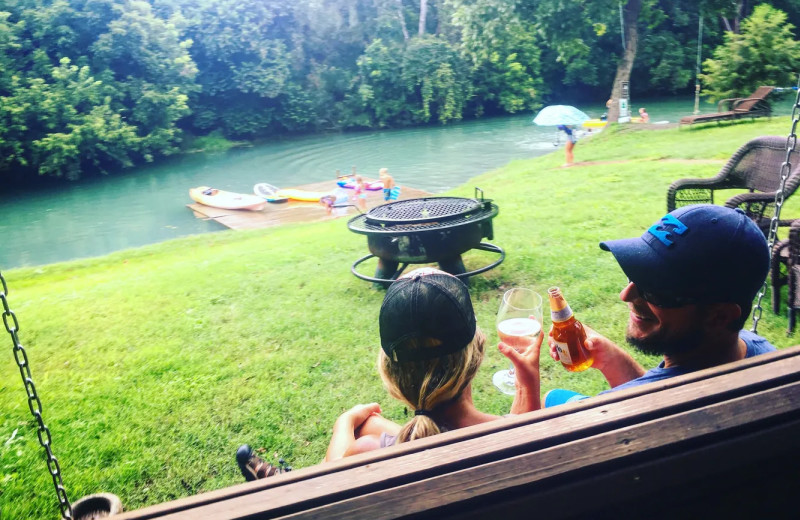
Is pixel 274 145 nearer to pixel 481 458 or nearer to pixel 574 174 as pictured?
pixel 574 174

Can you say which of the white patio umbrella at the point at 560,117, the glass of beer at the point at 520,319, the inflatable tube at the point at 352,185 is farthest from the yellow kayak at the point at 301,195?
the glass of beer at the point at 520,319

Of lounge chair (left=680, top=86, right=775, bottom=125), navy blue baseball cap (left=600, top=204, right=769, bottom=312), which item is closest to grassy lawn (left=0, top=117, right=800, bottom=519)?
navy blue baseball cap (left=600, top=204, right=769, bottom=312)

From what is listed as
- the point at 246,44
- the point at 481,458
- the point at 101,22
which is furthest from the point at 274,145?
the point at 481,458

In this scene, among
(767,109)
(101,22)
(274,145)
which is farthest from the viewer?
(274,145)

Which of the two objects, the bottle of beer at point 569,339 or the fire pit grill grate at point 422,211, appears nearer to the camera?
the bottle of beer at point 569,339

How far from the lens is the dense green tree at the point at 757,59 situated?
16.7 meters

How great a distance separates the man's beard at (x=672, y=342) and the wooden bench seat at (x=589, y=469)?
467 mm

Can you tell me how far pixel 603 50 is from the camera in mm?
33344

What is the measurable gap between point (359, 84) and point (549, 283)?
2932 cm

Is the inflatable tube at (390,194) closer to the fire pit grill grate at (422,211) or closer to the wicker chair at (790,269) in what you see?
the fire pit grill grate at (422,211)

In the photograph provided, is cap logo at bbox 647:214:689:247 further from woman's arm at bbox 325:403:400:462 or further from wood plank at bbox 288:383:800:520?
woman's arm at bbox 325:403:400:462

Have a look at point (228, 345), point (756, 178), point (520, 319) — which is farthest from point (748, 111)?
point (520, 319)

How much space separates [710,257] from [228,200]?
566 inches

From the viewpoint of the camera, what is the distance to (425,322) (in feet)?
5.67
